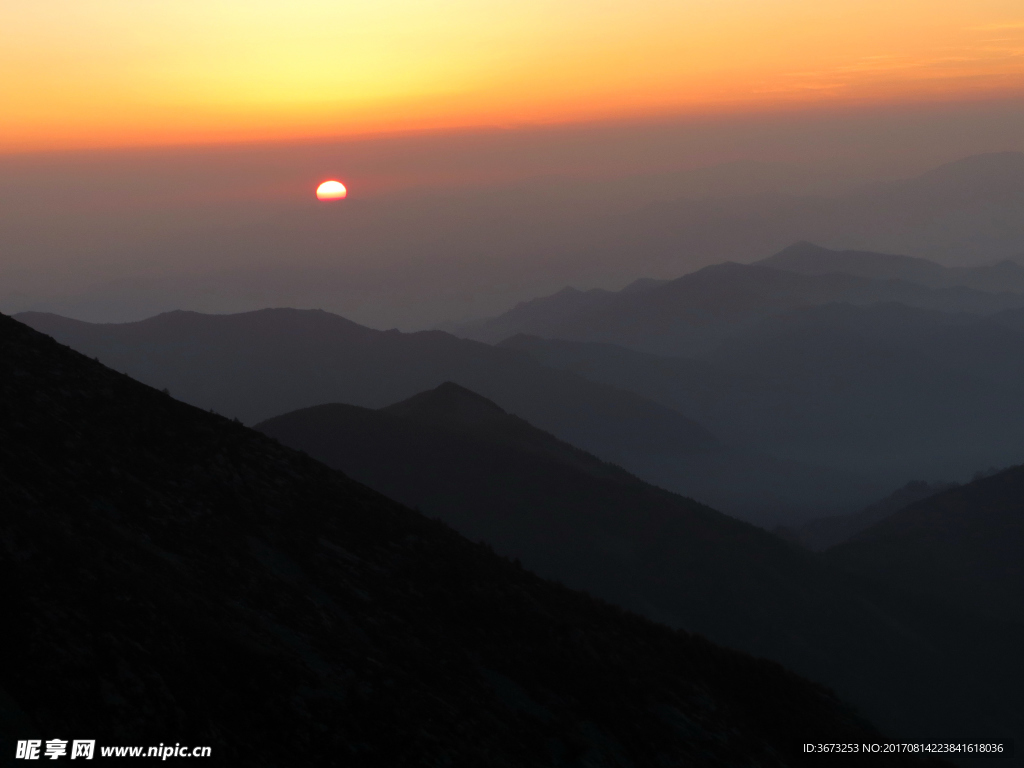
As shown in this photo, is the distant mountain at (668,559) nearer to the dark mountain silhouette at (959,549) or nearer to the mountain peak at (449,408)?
the mountain peak at (449,408)

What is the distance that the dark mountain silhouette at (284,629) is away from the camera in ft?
52.1

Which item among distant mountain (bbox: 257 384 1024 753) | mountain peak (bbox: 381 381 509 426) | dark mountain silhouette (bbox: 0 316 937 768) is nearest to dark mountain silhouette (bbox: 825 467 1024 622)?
distant mountain (bbox: 257 384 1024 753)

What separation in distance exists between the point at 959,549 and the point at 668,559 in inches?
1374

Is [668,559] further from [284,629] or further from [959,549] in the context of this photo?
[284,629]

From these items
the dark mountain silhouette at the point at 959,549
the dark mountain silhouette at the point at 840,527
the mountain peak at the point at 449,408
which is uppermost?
the mountain peak at the point at 449,408

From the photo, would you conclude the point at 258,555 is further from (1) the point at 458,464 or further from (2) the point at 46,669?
(1) the point at 458,464

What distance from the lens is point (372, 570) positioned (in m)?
27.4

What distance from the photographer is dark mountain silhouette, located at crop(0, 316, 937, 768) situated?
15.9 m

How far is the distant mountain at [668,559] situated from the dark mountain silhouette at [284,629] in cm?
3045

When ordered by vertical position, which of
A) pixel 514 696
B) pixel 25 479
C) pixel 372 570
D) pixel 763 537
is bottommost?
pixel 514 696

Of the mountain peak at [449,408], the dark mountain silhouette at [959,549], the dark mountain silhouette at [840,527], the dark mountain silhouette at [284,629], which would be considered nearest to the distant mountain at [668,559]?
the mountain peak at [449,408]

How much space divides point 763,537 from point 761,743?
188 ft

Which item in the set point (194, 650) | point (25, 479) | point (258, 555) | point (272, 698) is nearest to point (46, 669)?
point (194, 650)

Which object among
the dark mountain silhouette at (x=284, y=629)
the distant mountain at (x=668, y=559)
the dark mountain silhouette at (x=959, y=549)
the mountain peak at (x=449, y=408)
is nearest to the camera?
the dark mountain silhouette at (x=284, y=629)
